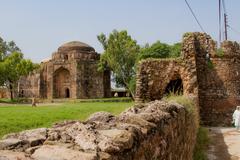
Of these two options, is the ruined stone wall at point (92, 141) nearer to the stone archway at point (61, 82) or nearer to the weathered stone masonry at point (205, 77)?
the weathered stone masonry at point (205, 77)

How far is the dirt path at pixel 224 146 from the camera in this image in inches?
399

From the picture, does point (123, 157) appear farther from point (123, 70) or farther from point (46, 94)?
point (46, 94)

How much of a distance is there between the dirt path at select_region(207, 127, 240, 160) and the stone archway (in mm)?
38290

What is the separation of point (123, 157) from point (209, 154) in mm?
8010

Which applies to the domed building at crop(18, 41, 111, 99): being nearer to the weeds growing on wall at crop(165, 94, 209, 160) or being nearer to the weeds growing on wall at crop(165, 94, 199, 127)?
the weeds growing on wall at crop(165, 94, 209, 160)

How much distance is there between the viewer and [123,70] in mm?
47625

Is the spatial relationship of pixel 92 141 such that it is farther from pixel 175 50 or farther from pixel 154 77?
pixel 175 50

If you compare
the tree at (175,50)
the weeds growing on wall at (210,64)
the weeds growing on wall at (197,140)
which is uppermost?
the tree at (175,50)

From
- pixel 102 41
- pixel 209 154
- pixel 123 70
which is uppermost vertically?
pixel 102 41

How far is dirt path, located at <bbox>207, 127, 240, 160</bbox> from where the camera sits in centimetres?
1014

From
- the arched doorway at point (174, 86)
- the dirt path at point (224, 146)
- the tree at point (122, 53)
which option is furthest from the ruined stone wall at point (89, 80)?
the dirt path at point (224, 146)

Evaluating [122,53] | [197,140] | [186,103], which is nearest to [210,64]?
[197,140]

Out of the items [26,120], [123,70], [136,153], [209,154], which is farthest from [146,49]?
[136,153]

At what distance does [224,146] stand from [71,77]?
40.9 metres
